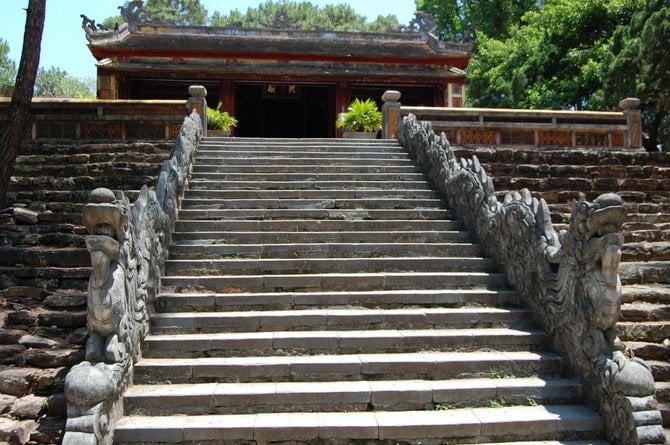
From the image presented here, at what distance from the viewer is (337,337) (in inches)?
198

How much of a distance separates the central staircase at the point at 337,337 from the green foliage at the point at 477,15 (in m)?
23.0

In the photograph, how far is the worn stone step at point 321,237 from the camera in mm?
6738

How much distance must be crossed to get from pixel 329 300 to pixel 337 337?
2.21ft

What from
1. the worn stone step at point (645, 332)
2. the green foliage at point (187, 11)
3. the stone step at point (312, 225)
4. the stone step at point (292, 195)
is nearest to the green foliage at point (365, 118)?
the stone step at point (292, 195)

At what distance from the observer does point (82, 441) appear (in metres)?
3.71

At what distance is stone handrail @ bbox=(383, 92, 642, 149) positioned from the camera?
1127 centimetres

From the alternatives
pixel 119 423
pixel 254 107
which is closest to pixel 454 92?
pixel 254 107

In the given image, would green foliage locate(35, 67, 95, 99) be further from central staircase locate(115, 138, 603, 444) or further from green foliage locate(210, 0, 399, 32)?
central staircase locate(115, 138, 603, 444)

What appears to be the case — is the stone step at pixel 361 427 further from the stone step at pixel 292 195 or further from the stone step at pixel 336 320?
the stone step at pixel 292 195

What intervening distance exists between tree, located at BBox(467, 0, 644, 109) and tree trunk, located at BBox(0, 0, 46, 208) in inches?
602

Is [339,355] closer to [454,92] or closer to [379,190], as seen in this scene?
[379,190]

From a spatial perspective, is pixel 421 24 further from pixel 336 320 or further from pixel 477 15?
pixel 336 320

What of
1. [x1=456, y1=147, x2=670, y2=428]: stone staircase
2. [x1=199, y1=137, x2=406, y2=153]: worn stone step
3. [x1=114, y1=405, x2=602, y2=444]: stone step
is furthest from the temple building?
[x1=114, y1=405, x2=602, y2=444]: stone step

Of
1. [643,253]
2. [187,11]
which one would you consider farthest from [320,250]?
[187,11]
